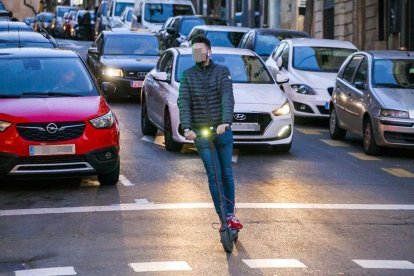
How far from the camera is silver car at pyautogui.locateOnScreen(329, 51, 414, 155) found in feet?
56.3

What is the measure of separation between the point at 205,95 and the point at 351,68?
30.7ft

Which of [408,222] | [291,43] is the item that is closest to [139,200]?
[408,222]

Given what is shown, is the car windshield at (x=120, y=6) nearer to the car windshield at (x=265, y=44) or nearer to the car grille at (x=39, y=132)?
the car windshield at (x=265, y=44)

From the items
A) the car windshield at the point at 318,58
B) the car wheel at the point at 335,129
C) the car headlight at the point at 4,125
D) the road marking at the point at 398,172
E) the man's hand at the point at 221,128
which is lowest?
the road marking at the point at 398,172

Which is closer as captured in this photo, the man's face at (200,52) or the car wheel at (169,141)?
the man's face at (200,52)

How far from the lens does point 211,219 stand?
1162cm

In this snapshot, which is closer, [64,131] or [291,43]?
[64,131]

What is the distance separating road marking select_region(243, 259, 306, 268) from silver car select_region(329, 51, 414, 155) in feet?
25.7

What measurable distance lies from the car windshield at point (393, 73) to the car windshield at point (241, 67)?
161 cm

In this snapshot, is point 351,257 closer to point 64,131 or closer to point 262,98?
point 64,131

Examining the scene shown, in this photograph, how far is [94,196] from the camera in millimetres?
13164

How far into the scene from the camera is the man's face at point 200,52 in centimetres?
1034

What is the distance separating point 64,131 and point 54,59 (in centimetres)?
186

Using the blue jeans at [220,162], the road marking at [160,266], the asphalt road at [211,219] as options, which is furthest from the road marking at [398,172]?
the road marking at [160,266]
